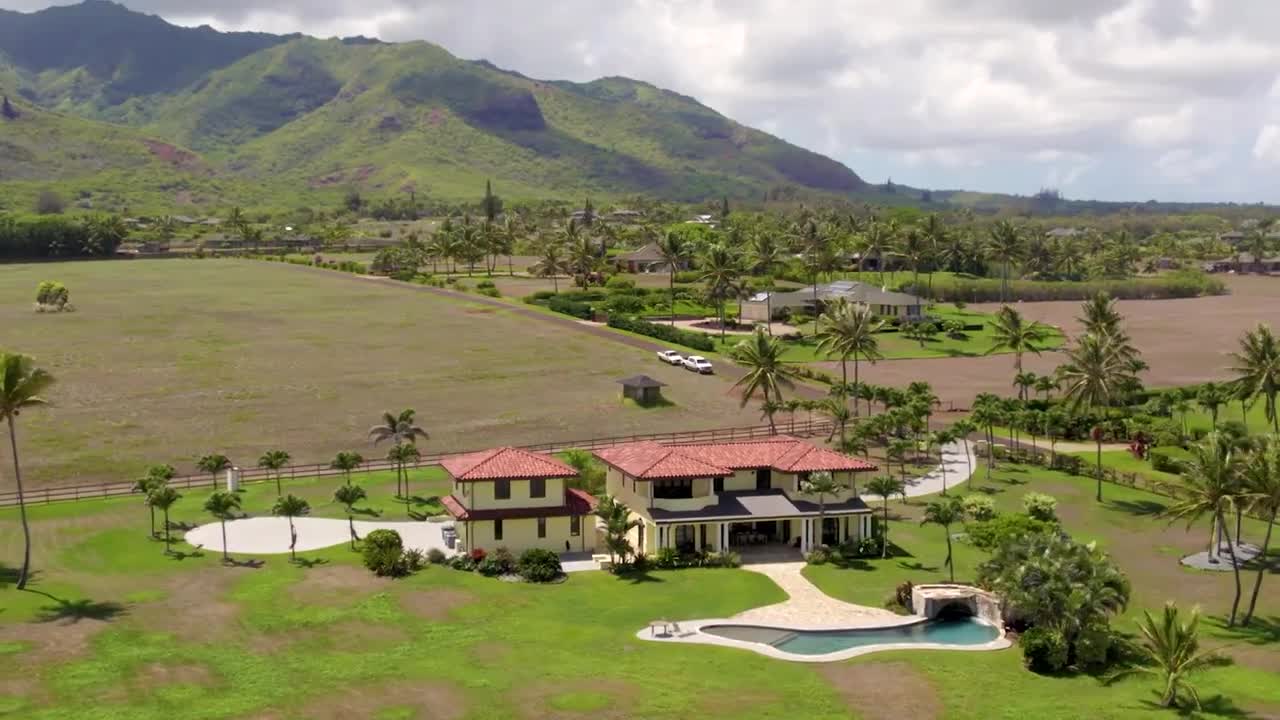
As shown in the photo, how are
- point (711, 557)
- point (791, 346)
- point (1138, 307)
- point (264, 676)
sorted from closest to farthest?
1. point (264, 676)
2. point (711, 557)
3. point (791, 346)
4. point (1138, 307)

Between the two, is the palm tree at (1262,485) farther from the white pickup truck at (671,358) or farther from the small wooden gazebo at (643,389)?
the white pickup truck at (671,358)

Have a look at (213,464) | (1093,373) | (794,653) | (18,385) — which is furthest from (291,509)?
(1093,373)

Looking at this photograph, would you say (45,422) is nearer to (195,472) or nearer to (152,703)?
(195,472)

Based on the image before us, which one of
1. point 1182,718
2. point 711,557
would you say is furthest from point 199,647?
point 1182,718

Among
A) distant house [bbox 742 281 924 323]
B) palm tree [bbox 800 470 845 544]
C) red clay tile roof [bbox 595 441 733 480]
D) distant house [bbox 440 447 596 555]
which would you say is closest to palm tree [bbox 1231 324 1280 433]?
palm tree [bbox 800 470 845 544]

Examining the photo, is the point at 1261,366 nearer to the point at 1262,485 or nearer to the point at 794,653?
the point at 1262,485
